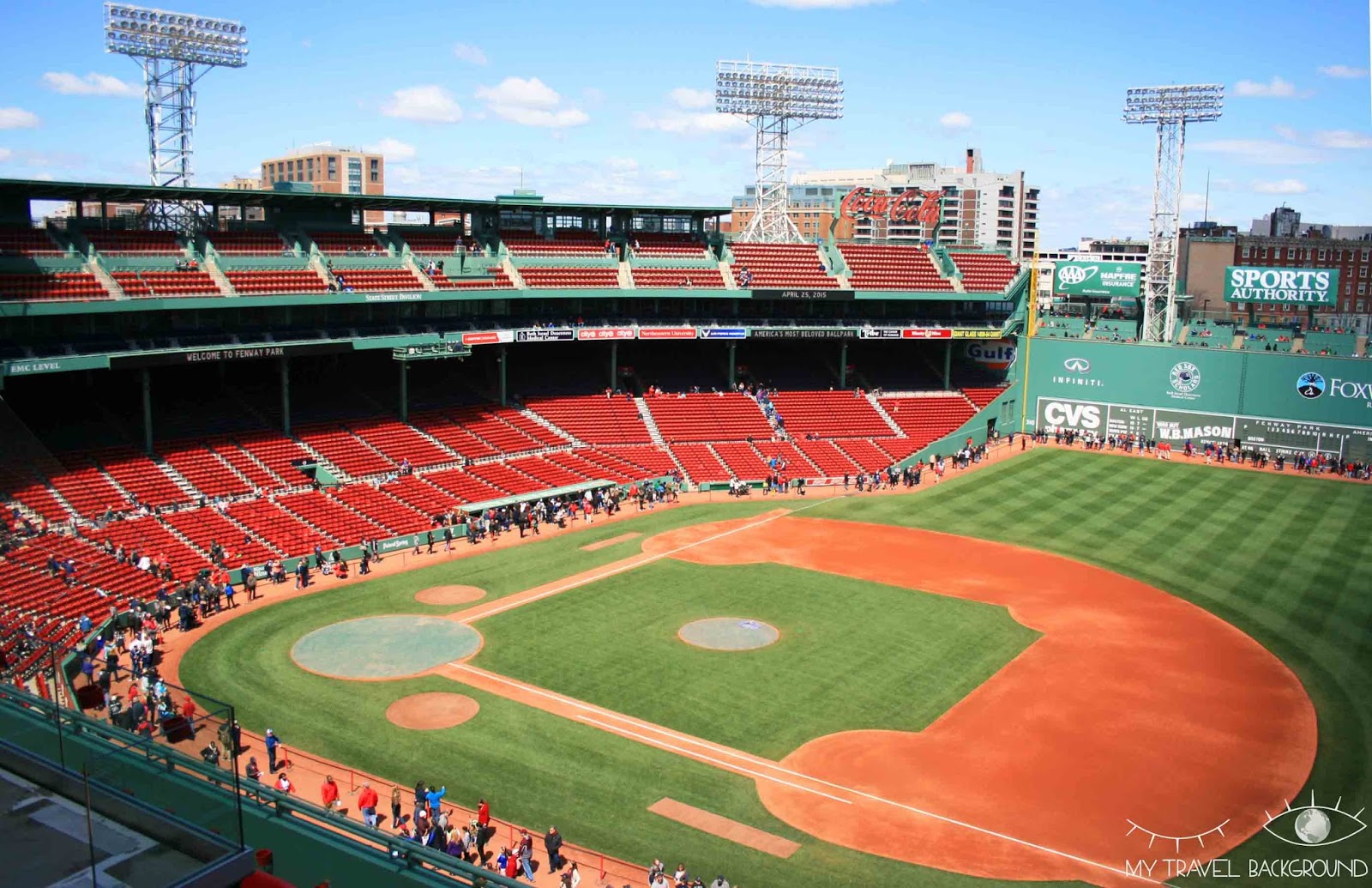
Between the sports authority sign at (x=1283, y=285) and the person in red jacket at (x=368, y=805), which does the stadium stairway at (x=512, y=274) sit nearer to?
the person in red jacket at (x=368, y=805)

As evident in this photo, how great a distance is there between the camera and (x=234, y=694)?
94.6 ft

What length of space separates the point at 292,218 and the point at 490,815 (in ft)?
129

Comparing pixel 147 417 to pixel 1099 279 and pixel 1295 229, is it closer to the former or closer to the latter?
pixel 1099 279

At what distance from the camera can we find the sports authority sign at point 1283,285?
6444cm

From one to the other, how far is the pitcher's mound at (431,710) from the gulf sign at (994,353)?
5162 centimetres

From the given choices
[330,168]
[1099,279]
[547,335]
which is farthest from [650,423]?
[330,168]

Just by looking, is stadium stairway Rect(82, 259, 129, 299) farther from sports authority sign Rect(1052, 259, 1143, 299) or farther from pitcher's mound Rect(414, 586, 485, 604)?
sports authority sign Rect(1052, 259, 1143, 299)

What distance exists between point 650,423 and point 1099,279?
32250 mm

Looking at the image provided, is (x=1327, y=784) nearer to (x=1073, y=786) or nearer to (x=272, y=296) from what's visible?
(x=1073, y=786)

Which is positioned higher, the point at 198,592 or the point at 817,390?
the point at 817,390

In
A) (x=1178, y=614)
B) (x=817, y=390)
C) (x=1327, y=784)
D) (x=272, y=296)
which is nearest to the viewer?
(x=1327, y=784)

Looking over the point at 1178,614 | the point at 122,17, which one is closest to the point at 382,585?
the point at 1178,614

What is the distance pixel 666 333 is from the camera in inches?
2378

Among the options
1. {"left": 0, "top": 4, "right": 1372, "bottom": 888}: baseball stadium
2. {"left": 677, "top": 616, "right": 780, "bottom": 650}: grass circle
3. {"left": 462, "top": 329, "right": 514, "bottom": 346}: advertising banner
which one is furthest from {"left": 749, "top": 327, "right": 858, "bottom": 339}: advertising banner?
{"left": 677, "top": 616, "right": 780, "bottom": 650}: grass circle
